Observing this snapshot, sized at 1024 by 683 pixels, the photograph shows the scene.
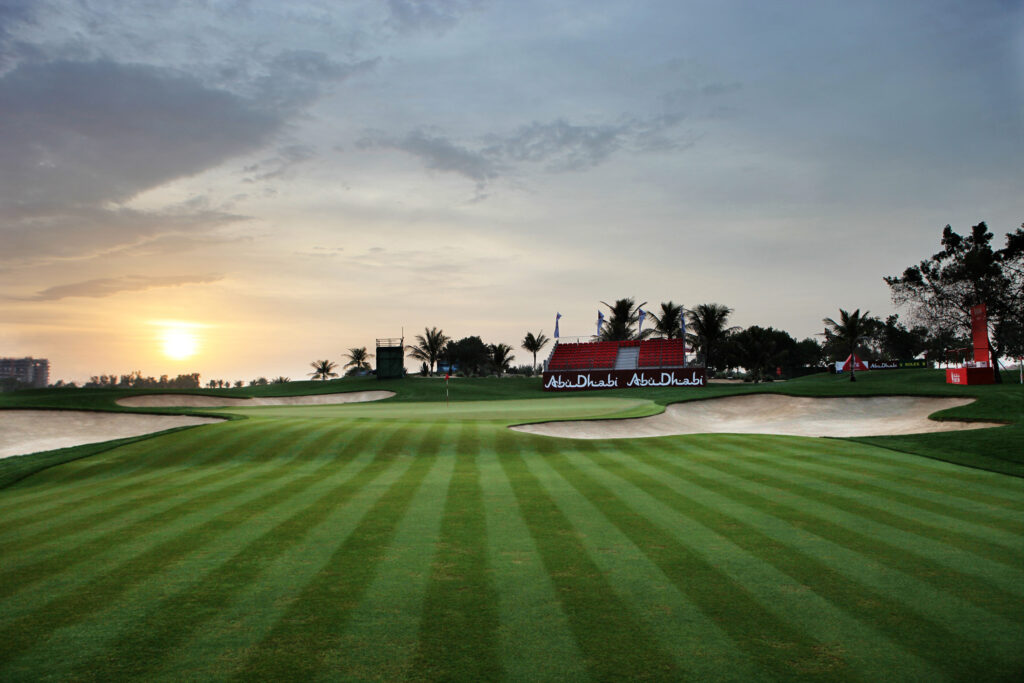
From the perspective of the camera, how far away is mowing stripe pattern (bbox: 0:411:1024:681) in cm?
519

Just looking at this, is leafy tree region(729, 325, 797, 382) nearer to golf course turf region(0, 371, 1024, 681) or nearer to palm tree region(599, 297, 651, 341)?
palm tree region(599, 297, 651, 341)

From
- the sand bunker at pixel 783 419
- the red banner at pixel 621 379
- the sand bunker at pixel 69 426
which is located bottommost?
the sand bunker at pixel 783 419

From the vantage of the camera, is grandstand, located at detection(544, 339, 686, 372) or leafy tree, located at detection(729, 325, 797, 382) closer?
grandstand, located at detection(544, 339, 686, 372)

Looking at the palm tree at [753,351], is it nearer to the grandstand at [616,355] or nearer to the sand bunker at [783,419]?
the grandstand at [616,355]

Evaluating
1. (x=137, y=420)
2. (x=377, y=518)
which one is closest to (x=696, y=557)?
(x=377, y=518)

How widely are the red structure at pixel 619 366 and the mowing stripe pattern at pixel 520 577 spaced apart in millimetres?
44771

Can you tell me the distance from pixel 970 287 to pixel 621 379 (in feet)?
105

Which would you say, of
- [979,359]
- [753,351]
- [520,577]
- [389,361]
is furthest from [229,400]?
[753,351]

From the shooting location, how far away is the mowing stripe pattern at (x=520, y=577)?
5188 mm

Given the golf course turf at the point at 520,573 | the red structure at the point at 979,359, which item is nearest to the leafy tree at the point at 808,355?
the red structure at the point at 979,359

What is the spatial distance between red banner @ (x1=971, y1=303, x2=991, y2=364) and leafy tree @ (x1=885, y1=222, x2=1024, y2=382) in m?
12.8

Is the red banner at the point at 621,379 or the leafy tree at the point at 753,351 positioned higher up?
the leafy tree at the point at 753,351

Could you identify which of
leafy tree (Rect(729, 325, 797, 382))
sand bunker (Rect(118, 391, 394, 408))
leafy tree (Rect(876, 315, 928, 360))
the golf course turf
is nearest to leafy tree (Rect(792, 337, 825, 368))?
leafy tree (Rect(876, 315, 928, 360))

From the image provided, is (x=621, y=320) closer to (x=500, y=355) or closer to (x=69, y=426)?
(x=500, y=355)
